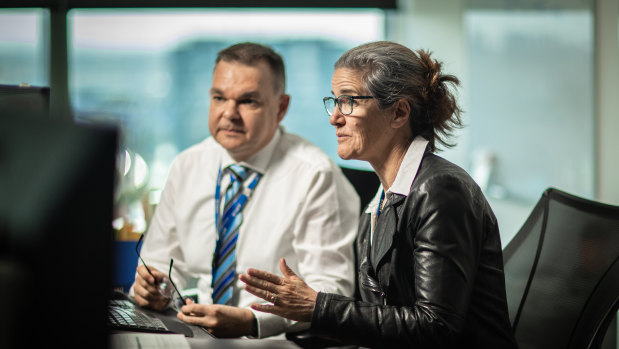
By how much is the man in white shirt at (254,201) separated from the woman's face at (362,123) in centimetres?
50

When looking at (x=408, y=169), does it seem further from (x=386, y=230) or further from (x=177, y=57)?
(x=177, y=57)

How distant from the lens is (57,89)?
3.90 meters

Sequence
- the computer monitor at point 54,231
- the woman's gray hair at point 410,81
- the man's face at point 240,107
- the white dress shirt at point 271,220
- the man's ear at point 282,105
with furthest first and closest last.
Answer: the man's ear at point 282,105 < the man's face at point 240,107 < the white dress shirt at point 271,220 < the woman's gray hair at point 410,81 < the computer monitor at point 54,231

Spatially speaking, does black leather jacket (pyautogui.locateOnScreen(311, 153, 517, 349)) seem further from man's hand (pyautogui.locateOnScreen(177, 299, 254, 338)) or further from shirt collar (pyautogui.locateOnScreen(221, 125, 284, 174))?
shirt collar (pyautogui.locateOnScreen(221, 125, 284, 174))

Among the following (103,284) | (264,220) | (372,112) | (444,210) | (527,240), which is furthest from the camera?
(264,220)

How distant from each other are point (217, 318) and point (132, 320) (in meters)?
0.21

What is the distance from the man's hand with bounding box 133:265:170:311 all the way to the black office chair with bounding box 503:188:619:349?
3.29 feet

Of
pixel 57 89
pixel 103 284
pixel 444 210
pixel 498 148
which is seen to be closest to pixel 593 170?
pixel 498 148

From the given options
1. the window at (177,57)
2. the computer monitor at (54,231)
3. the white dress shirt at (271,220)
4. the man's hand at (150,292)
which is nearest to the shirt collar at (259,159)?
the white dress shirt at (271,220)

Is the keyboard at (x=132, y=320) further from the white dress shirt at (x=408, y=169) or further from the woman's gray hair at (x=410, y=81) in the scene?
the woman's gray hair at (x=410, y=81)

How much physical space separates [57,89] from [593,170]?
12.0 feet

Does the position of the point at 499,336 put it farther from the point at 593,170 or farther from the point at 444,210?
the point at 593,170

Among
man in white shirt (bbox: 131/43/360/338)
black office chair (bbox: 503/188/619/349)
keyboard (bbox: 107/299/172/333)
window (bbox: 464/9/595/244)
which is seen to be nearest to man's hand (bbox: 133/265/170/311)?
keyboard (bbox: 107/299/172/333)

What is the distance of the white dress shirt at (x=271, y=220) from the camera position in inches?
77.1
